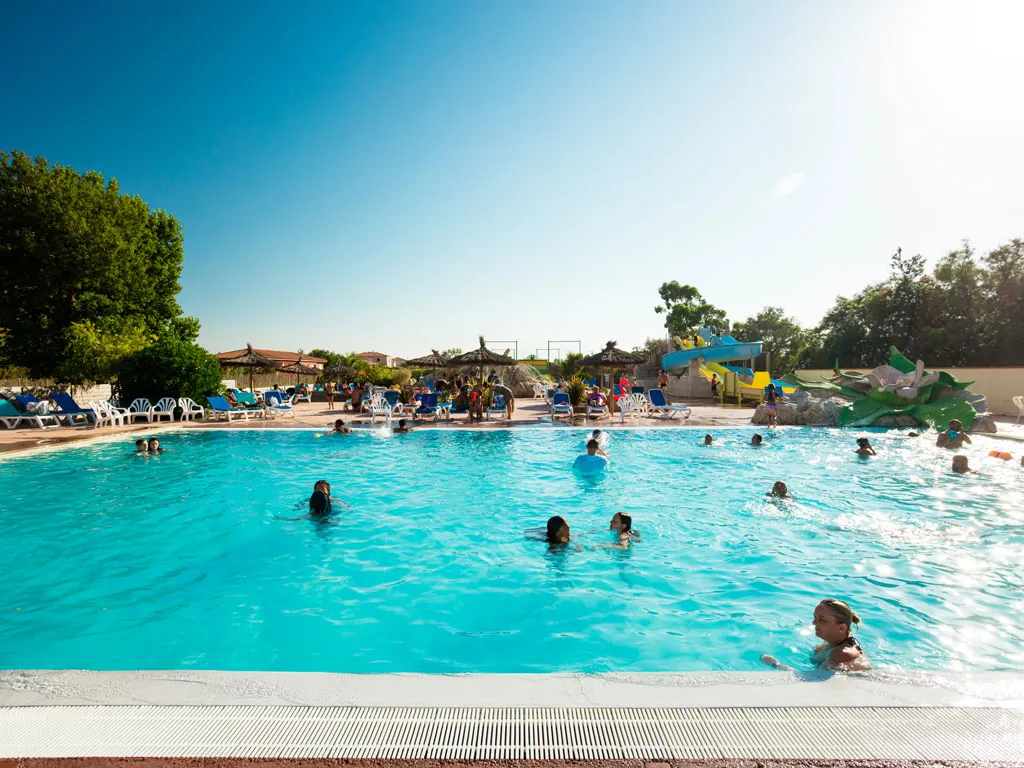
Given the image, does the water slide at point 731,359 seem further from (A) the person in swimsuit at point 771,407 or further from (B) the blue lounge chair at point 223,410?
(B) the blue lounge chair at point 223,410

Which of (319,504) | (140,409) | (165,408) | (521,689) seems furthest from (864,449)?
(140,409)

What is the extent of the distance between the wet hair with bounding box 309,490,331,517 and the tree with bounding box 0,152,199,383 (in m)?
17.1

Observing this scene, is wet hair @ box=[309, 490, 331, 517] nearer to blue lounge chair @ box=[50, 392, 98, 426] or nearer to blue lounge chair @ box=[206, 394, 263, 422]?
blue lounge chair @ box=[206, 394, 263, 422]

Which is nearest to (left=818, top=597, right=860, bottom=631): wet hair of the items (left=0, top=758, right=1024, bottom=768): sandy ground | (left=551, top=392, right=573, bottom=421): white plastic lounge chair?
(left=0, top=758, right=1024, bottom=768): sandy ground

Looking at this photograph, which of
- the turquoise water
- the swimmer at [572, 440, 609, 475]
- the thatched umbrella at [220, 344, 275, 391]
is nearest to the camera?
the turquoise water

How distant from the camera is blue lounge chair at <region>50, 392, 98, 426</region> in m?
14.5

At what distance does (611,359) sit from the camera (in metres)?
18.6

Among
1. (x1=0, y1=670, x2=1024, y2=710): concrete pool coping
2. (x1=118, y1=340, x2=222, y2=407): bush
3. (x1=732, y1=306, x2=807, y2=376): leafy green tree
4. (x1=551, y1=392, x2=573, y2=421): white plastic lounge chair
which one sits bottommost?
(x1=0, y1=670, x2=1024, y2=710): concrete pool coping

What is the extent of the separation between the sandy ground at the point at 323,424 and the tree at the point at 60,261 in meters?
7.10

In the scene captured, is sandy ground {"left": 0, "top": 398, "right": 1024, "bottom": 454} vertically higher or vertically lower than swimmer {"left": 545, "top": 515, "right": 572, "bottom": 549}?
higher

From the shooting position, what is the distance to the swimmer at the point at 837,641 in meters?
3.14

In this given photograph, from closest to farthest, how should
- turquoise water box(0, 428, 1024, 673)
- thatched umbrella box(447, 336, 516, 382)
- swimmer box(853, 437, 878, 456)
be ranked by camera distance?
1. turquoise water box(0, 428, 1024, 673)
2. swimmer box(853, 437, 878, 456)
3. thatched umbrella box(447, 336, 516, 382)

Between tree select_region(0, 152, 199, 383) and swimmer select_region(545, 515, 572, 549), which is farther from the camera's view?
tree select_region(0, 152, 199, 383)

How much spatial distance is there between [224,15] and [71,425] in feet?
39.5
